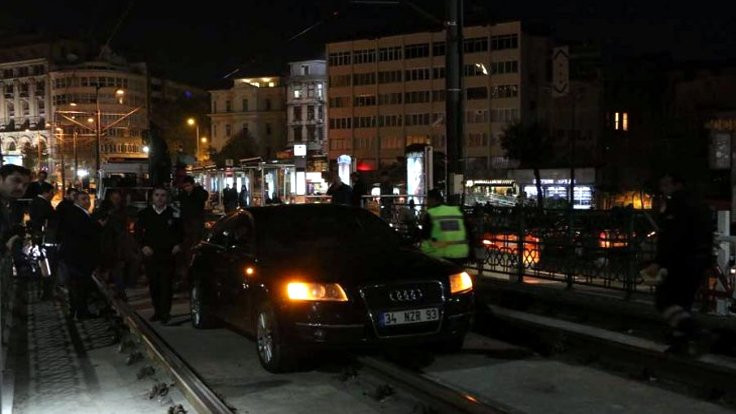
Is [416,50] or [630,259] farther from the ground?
[416,50]

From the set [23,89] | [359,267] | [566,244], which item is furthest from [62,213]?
[23,89]

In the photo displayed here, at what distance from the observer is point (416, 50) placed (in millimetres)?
83312

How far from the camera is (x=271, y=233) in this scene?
8219 mm

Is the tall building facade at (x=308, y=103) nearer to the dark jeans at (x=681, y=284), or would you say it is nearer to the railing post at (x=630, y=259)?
the railing post at (x=630, y=259)

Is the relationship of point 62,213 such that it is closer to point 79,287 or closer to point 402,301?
point 79,287

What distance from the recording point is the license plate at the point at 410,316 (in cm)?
711

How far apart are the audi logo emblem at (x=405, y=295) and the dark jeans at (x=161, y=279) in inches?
166

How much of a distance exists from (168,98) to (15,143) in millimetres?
23979

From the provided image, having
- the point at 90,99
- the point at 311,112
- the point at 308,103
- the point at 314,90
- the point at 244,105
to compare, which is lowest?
the point at 311,112

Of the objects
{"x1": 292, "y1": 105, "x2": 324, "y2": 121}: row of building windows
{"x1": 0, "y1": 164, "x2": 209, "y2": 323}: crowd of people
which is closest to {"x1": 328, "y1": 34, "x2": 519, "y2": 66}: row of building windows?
{"x1": 292, "y1": 105, "x2": 324, "y2": 121}: row of building windows

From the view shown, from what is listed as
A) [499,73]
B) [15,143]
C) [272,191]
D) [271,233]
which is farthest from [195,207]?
[15,143]

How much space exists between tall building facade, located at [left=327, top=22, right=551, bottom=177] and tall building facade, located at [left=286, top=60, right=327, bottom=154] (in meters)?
5.99

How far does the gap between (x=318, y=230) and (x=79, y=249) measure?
4243mm

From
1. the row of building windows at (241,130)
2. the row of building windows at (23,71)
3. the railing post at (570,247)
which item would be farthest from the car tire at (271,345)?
the row of building windows at (23,71)
